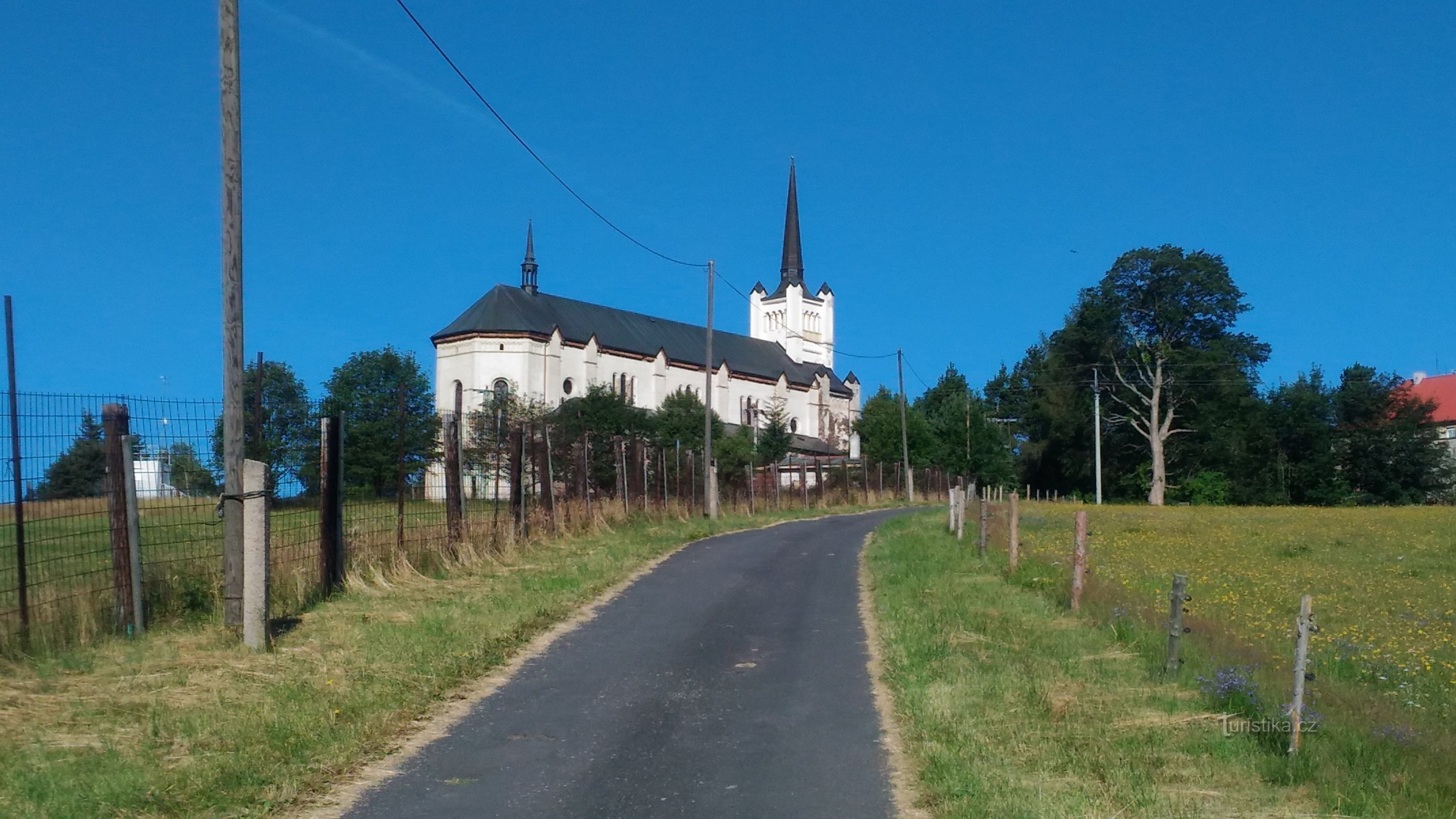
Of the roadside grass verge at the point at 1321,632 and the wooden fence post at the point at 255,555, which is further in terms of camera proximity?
the wooden fence post at the point at 255,555

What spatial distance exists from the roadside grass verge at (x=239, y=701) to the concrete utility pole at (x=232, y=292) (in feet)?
3.23

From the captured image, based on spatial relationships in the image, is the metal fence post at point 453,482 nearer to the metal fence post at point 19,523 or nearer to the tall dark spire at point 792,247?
the metal fence post at point 19,523

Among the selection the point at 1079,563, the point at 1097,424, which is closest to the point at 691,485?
the point at 1079,563

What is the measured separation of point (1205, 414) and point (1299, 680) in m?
63.1

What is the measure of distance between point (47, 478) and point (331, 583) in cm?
367

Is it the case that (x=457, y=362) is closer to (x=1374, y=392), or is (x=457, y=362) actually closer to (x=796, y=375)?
(x=796, y=375)

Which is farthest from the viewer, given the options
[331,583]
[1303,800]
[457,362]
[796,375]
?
[796,375]

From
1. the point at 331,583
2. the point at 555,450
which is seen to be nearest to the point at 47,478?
the point at 331,583

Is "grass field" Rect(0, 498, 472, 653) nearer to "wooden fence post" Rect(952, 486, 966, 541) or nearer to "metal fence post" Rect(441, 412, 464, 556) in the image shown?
"metal fence post" Rect(441, 412, 464, 556)

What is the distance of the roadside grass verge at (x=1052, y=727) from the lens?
6.22 metres

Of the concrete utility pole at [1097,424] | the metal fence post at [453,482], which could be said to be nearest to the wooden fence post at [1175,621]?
the metal fence post at [453,482]

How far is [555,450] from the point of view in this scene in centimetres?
2525

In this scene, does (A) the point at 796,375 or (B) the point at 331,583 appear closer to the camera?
(B) the point at 331,583

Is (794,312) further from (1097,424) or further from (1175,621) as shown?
(1175,621)
